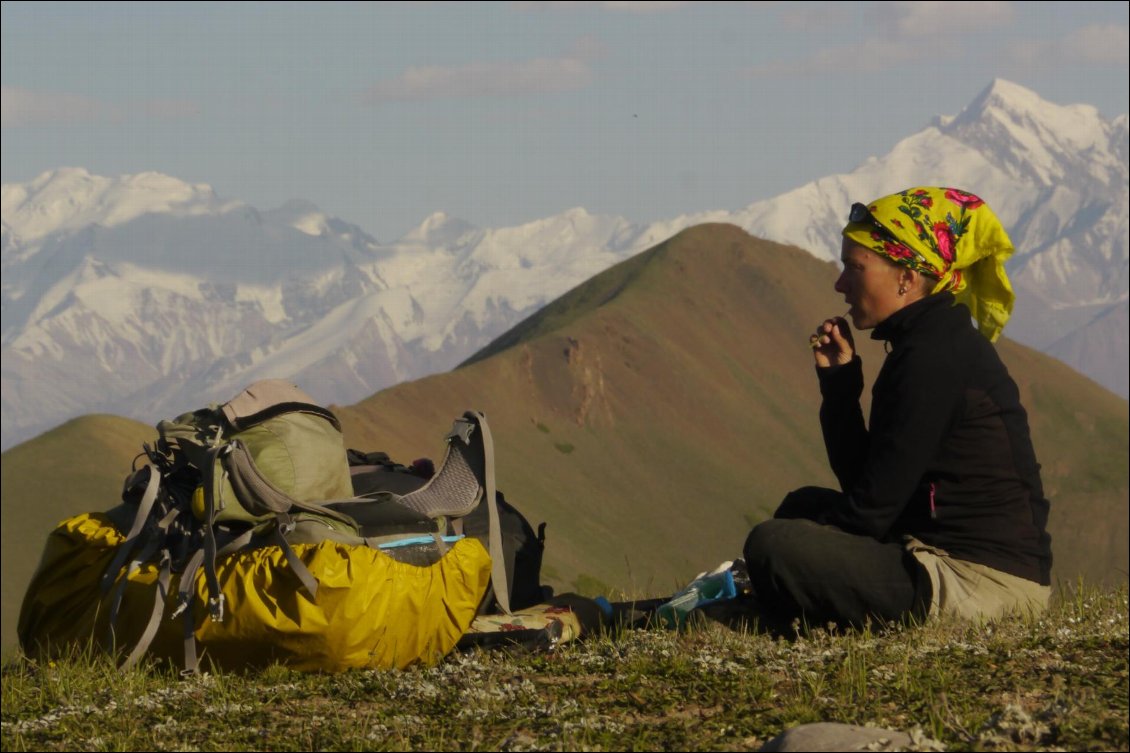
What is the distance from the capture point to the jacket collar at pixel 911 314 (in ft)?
23.2

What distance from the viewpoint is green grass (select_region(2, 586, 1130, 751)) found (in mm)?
5215

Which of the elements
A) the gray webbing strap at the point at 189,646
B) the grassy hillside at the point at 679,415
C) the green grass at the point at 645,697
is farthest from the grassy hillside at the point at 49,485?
the green grass at the point at 645,697

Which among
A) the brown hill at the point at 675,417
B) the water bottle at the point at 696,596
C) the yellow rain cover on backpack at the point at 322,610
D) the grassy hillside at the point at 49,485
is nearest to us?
the yellow rain cover on backpack at the point at 322,610

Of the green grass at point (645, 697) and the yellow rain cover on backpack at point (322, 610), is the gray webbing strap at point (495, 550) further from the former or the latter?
the green grass at point (645, 697)

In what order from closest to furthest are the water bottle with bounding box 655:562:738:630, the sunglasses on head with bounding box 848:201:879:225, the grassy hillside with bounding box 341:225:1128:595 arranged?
the sunglasses on head with bounding box 848:201:879:225, the water bottle with bounding box 655:562:738:630, the grassy hillside with bounding box 341:225:1128:595

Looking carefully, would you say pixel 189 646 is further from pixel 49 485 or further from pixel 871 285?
pixel 49 485

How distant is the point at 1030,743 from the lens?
475cm

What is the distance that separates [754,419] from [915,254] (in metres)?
108

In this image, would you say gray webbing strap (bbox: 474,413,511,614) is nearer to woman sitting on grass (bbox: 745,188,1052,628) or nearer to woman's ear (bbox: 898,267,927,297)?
woman sitting on grass (bbox: 745,188,1052,628)

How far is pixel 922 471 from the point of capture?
684 cm

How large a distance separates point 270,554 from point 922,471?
3.10 metres

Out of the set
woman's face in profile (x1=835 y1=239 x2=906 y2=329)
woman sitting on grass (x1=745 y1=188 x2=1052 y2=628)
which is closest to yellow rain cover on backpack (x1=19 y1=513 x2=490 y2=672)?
woman sitting on grass (x1=745 y1=188 x2=1052 y2=628)

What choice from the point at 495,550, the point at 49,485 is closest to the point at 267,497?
the point at 495,550

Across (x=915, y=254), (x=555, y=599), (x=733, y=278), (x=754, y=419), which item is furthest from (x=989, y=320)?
(x=733, y=278)
